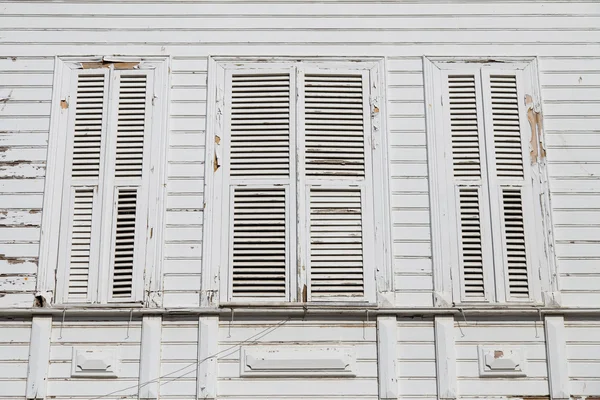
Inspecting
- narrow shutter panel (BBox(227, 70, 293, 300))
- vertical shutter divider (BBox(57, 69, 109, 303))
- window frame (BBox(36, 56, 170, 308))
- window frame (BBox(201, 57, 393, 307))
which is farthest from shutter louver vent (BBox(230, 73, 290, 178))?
vertical shutter divider (BBox(57, 69, 109, 303))

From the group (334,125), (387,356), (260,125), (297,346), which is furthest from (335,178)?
(387,356)

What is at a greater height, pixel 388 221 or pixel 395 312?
pixel 388 221

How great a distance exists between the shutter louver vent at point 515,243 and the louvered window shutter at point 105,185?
11.7 feet

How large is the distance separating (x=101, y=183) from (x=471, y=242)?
3717 mm

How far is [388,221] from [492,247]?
105cm

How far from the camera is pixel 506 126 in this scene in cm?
846

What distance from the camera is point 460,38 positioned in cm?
868

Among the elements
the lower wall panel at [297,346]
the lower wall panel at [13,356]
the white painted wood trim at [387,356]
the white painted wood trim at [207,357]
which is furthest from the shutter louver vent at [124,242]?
the white painted wood trim at [387,356]

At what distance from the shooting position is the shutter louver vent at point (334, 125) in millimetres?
8320

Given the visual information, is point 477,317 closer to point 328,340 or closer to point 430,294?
point 430,294

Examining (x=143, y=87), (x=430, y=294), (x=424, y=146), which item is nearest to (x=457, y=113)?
(x=424, y=146)

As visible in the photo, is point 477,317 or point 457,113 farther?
point 457,113

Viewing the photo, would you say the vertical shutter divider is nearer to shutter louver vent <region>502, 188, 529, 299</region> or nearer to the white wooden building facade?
the white wooden building facade

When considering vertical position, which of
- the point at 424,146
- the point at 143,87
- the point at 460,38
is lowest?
the point at 424,146
